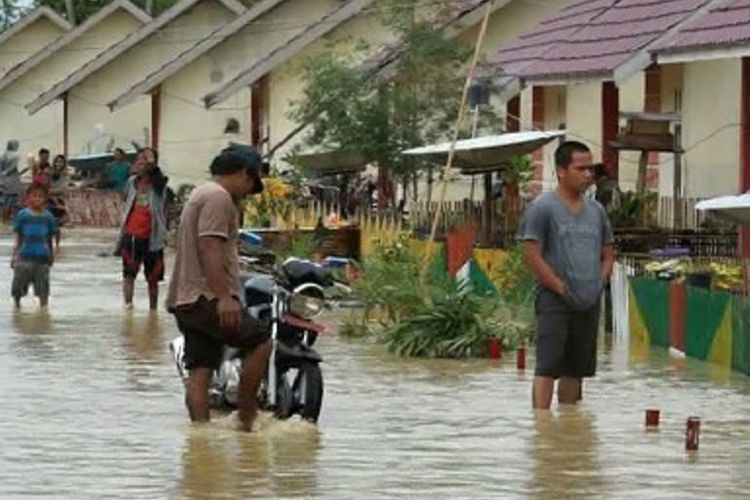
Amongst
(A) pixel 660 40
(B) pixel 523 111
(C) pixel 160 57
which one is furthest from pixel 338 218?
(C) pixel 160 57

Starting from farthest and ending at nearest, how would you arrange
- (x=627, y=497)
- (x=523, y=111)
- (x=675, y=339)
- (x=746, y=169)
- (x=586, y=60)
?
(x=523, y=111)
(x=586, y=60)
(x=746, y=169)
(x=675, y=339)
(x=627, y=497)

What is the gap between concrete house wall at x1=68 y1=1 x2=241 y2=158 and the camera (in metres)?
60.4

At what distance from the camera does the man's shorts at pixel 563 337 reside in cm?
1502

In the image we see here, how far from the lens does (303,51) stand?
48.3 meters

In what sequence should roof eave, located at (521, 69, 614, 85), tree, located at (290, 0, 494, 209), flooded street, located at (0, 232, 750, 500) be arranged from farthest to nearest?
tree, located at (290, 0, 494, 209) < roof eave, located at (521, 69, 614, 85) < flooded street, located at (0, 232, 750, 500)

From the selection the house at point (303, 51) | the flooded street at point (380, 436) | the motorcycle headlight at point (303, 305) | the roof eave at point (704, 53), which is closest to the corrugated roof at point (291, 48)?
the house at point (303, 51)

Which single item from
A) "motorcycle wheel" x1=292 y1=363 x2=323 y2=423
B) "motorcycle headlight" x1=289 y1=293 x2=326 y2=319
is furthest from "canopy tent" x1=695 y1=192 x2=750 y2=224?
"motorcycle wheel" x1=292 y1=363 x2=323 y2=423

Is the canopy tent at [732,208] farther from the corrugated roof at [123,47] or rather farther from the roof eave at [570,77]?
the corrugated roof at [123,47]

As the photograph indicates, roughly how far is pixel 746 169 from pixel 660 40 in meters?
1.74

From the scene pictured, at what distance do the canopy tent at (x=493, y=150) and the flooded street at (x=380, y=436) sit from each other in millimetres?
5855

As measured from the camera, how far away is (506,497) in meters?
11.8

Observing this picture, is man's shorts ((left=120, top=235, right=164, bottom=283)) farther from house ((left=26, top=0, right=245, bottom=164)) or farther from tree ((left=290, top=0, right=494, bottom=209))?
house ((left=26, top=0, right=245, bottom=164))

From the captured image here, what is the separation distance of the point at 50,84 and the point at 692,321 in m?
51.3

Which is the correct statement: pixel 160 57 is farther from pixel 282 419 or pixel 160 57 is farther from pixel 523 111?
pixel 282 419
